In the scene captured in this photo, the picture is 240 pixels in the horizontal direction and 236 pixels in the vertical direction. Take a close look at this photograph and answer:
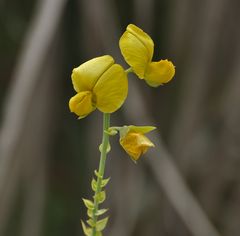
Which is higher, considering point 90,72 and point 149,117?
point 90,72

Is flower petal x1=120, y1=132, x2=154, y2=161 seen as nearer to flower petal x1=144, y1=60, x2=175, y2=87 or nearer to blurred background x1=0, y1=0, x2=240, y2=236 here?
flower petal x1=144, y1=60, x2=175, y2=87

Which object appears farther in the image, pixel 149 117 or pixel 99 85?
pixel 149 117

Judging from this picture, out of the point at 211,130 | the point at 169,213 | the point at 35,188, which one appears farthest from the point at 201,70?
the point at 35,188

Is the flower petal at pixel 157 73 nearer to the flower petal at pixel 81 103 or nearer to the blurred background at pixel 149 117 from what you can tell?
the flower petal at pixel 81 103

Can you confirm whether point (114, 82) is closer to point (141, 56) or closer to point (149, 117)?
point (141, 56)

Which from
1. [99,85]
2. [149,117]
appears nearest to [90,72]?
[99,85]

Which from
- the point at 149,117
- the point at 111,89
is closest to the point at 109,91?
the point at 111,89

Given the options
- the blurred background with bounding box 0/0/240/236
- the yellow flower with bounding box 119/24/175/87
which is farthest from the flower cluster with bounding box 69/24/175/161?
the blurred background with bounding box 0/0/240/236
